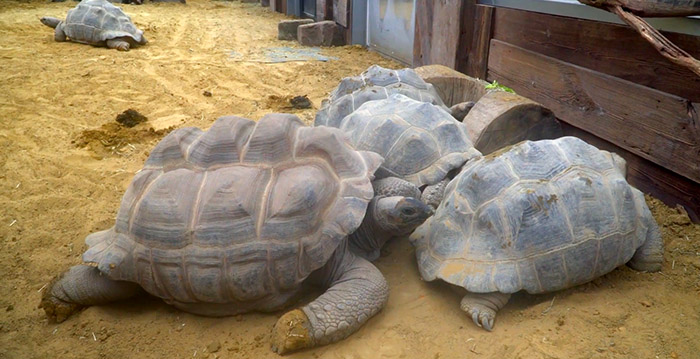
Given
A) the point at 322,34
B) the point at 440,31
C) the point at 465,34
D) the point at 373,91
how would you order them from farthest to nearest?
the point at 322,34, the point at 440,31, the point at 465,34, the point at 373,91

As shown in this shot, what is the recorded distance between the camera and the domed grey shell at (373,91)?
4.31 meters

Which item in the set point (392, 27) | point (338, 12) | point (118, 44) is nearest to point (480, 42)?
point (392, 27)

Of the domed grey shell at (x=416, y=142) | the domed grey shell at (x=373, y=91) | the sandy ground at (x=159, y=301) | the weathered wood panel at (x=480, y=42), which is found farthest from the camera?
the weathered wood panel at (x=480, y=42)

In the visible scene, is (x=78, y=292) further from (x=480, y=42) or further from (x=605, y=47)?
(x=480, y=42)

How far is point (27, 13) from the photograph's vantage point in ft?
41.4

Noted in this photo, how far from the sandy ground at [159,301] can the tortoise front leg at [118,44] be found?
2176 mm

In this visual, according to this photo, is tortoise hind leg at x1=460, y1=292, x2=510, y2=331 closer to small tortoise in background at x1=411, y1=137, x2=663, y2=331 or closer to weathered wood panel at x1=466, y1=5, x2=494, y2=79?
small tortoise in background at x1=411, y1=137, x2=663, y2=331

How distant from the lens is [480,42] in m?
5.20

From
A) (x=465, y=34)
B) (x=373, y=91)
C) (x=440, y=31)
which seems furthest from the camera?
(x=440, y=31)

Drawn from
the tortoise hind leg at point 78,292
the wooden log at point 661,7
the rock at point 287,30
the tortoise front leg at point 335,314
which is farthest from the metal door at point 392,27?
the tortoise hind leg at point 78,292

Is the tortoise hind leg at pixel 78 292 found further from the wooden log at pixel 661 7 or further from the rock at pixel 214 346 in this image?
the wooden log at pixel 661 7

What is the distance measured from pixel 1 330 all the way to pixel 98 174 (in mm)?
1903

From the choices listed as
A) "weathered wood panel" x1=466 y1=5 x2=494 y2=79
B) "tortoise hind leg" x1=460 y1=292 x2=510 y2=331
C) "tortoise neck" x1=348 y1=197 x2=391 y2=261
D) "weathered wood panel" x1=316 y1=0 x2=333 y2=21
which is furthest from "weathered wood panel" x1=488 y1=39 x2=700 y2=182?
"weathered wood panel" x1=316 y1=0 x2=333 y2=21

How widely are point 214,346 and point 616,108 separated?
9.61ft
